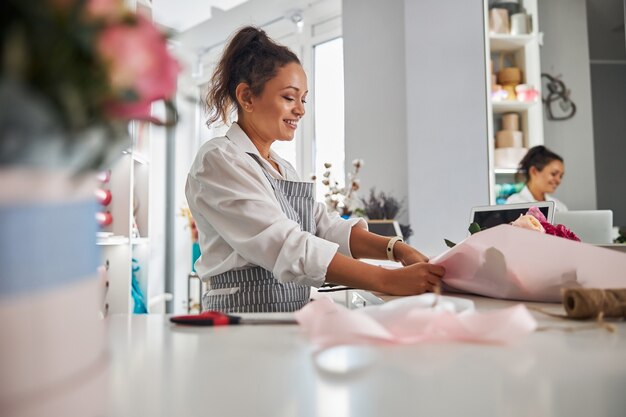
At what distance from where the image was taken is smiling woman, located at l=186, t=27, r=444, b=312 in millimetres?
1114

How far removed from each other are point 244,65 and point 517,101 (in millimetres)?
2038

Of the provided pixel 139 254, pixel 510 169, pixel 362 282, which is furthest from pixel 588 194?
pixel 139 254

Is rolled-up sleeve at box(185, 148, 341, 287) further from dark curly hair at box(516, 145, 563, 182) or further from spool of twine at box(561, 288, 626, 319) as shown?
dark curly hair at box(516, 145, 563, 182)

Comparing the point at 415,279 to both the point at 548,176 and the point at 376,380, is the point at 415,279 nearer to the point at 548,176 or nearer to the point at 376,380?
the point at 376,380

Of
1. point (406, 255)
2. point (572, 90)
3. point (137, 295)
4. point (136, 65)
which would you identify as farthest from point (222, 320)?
point (572, 90)

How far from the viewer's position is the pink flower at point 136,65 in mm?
246

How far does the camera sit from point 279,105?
5.06 feet

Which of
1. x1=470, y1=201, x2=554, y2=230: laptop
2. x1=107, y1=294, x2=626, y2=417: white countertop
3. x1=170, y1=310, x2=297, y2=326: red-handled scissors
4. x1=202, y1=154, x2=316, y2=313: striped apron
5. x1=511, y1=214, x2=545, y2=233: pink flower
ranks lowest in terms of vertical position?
x1=202, y1=154, x2=316, y2=313: striped apron

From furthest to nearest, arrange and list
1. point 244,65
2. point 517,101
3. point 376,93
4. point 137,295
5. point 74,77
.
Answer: point 376,93 < point 517,101 < point 137,295 < point 244,65 < point 74,77

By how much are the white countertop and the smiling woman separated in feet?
1.85

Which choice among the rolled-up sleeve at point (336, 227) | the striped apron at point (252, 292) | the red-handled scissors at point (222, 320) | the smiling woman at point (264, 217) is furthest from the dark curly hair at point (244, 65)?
the red-handled scissors at point (222, 320)

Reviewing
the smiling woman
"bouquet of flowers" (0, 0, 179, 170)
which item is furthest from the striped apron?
"bouquet of flowers" (0, 0, 179, 170)

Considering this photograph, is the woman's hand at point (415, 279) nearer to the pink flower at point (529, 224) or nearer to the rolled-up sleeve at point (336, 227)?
the pink flower at point (529, 224)

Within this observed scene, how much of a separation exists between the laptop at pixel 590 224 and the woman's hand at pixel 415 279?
117cm
